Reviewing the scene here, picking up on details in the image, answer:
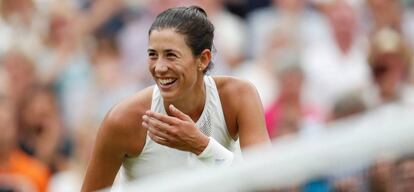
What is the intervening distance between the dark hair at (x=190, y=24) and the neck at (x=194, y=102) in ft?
0.62

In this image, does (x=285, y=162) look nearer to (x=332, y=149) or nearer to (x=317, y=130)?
(x=332, y=149)

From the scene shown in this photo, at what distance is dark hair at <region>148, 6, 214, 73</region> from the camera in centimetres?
539

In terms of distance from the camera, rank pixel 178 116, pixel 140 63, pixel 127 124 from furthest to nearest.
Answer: pixel 140 63
pixel 127 124
pixel 178 116

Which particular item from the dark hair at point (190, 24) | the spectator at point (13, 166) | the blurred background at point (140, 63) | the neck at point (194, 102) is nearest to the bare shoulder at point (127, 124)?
the neck at point (194, 102)

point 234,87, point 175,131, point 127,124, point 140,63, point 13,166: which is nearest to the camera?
point 175,131

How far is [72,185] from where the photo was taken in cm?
851

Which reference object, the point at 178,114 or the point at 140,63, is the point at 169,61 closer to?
the point at 178,114

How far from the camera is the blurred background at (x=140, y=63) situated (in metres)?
8.14

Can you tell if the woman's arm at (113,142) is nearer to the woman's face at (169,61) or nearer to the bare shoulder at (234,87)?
the woman's face at (169,61)

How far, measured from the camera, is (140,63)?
958cm

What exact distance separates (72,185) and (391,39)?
219 cm

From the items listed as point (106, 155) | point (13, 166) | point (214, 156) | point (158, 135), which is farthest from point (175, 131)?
point (13, 166)

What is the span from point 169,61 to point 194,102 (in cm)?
36

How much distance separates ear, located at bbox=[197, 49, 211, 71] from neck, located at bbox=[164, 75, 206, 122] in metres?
0.08
